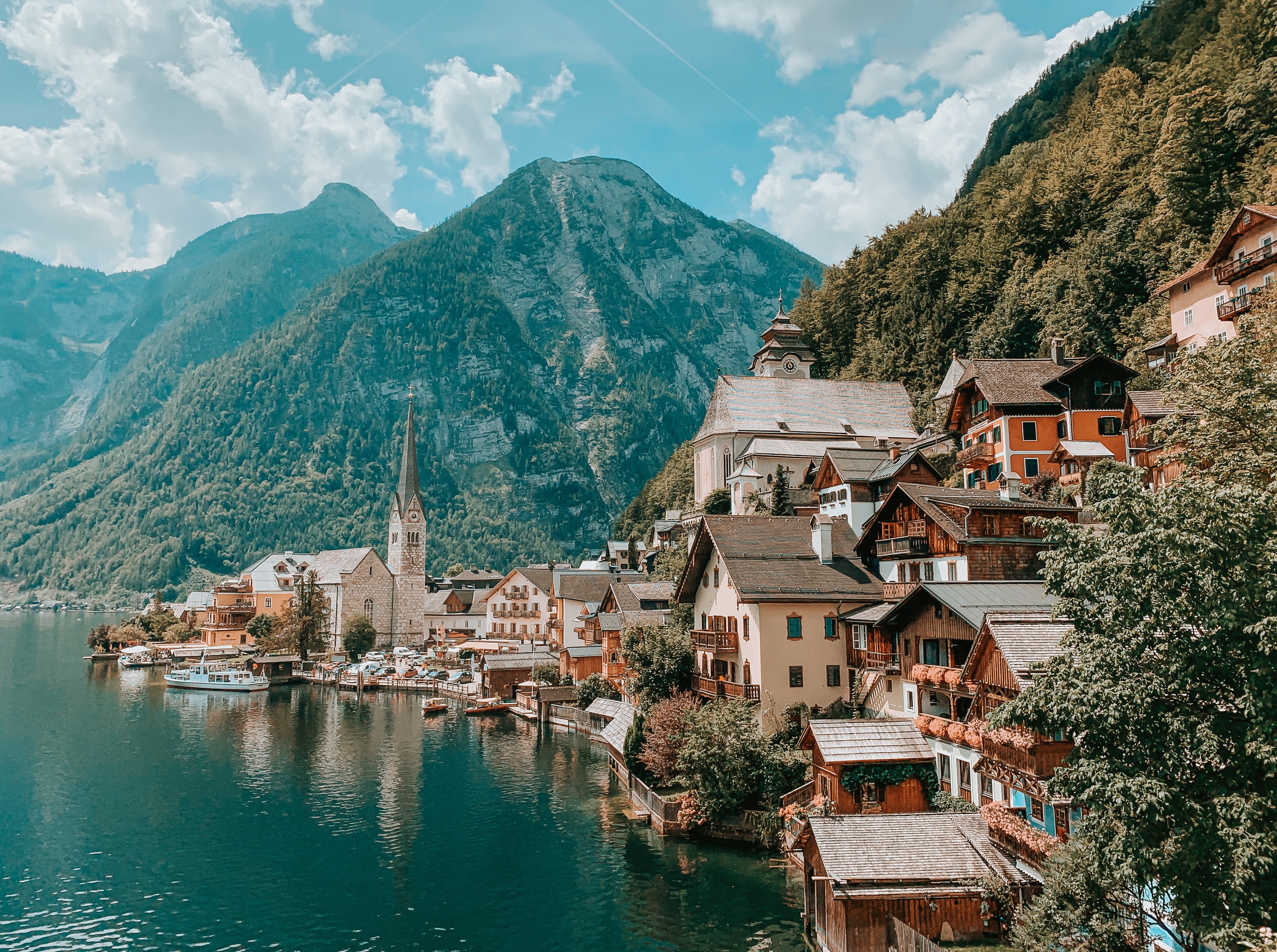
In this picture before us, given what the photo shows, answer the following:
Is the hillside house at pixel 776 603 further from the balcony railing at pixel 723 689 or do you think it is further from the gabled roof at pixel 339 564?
the gabled roof at pixel 339 564

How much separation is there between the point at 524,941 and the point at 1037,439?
42.2 metres

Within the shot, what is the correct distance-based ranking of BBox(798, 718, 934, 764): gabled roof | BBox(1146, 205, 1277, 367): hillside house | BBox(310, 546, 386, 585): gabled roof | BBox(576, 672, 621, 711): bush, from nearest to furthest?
1. BBox(798, 718, 934, 764): gabled roof
2. BBox(1146, 205, 1277, 367): hillside house
3. BBox(576, 672, 621, 711): bush
4. BBox(310, 546, 386, 585): gabled roof

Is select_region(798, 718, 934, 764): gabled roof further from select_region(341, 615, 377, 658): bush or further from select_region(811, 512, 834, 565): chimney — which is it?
select_region(341, 615, 377, 658): bush

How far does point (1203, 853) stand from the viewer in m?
14.6

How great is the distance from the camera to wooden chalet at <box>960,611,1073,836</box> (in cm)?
2403

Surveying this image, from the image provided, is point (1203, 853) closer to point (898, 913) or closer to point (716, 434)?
point (898, 913)

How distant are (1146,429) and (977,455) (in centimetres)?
1297

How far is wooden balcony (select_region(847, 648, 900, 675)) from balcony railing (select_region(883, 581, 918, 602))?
2877 mm

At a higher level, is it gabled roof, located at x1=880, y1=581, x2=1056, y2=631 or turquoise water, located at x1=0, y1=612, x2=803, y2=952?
gabled roof, located at x1=880, y1=581, x2=1056, y2=631

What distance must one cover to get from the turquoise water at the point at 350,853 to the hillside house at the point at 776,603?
8.20m

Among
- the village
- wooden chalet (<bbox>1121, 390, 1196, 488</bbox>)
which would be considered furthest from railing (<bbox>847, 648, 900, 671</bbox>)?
wooden chalet (<bbox>1121, 390, 1196, 488</bbox>)

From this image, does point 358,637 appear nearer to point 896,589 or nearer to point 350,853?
point 350,853

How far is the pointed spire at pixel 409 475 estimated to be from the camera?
468 ft

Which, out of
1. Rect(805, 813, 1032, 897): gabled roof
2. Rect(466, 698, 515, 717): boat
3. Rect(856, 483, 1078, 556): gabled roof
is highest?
Rect(856, 483, 1078, 556): gabled roof
